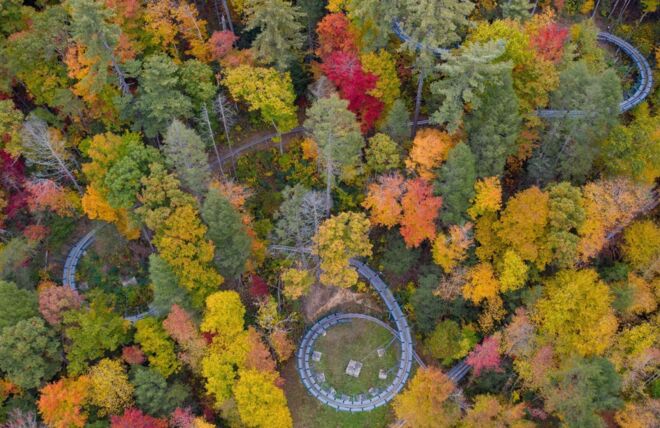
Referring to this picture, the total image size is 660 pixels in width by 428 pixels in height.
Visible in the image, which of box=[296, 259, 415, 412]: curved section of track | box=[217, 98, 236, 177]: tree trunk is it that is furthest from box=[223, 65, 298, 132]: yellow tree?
box=[296, 259, 415, 412]: curved section of track

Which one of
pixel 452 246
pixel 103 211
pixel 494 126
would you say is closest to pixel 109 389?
pixel 103 211

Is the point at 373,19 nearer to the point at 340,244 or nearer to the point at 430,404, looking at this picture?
the point at 340,244

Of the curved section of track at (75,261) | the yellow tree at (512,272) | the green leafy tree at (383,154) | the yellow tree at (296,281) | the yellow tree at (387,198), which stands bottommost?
the curved section of track at (75,261)

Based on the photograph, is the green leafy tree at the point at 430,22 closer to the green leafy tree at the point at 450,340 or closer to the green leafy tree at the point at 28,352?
the green leafy tree at the point at 450,340

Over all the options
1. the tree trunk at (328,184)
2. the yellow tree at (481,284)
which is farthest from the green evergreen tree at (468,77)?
the yellow tree at (481,284)

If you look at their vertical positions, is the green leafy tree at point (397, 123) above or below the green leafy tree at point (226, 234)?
above

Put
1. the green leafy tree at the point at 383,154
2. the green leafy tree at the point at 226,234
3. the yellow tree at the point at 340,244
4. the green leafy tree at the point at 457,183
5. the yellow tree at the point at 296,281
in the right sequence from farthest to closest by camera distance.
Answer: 1. the yellow tree at the point at 296,281
2. the green leafy tree at the point at 383,154
3. the yellow tree at the point at 340,244
4. the green leafy tree at the point at 457,183
5. the green leafy tree at the point at 226,234
